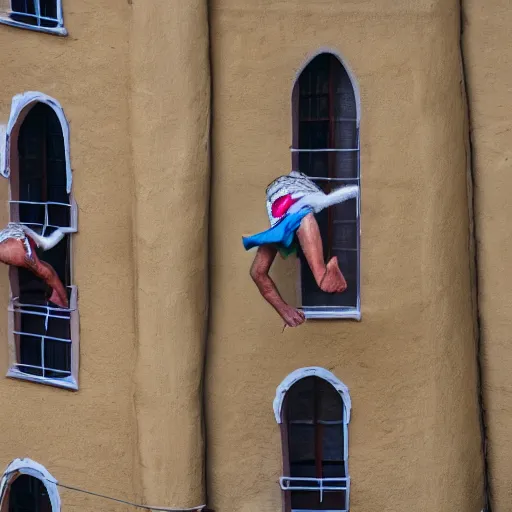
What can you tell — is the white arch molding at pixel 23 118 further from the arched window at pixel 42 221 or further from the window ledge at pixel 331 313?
the window ledge at pixel 331 313

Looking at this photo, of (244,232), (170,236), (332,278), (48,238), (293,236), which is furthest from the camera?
(48,238)

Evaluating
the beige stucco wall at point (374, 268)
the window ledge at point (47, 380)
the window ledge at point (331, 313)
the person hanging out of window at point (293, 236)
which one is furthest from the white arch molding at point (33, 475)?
the window ledge at point (331, 313)

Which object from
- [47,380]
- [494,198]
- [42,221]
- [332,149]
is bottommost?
[47,380]

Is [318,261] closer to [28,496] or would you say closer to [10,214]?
[10,214]

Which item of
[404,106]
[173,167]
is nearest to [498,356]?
[404,106]

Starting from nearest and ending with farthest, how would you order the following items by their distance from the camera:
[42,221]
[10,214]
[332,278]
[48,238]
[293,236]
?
[332,278] < [293,236] < [48,238] < [10,214] < [42,221]

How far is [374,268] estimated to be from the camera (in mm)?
11375

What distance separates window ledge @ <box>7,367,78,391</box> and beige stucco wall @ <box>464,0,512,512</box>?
3.87 meters

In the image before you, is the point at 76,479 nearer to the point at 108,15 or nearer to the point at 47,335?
the point at 47,335

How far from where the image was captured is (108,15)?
11492mm

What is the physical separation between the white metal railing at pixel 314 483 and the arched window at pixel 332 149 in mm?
1545

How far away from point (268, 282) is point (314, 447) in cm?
176

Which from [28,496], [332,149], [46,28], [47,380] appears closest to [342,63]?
[332,149]

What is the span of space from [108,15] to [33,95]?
1.03 m
